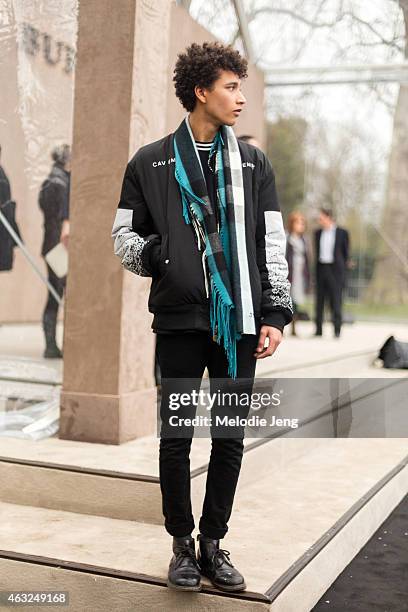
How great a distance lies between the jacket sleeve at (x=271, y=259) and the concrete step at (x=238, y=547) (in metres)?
0.87

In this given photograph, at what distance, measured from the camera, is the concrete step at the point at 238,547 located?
3.01 m

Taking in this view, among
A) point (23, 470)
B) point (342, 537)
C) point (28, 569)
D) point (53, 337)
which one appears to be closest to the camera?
point (28, 569)

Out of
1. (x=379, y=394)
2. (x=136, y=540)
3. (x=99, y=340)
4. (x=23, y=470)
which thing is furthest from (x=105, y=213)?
(x=379, y=394)

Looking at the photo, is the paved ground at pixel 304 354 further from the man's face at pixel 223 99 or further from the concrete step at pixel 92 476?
the man's face at pixel 223 99

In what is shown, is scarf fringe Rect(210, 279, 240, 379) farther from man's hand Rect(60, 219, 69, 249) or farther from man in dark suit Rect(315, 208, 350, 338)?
man in dark suit Rect(315, 208, 350, 338)

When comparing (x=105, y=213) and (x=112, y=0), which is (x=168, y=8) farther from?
(x=105, y=213)

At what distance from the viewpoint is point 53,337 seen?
541 centimetres

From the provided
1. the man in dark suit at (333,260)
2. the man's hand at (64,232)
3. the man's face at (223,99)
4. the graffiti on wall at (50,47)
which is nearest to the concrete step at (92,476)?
the man's hand at (64,232)

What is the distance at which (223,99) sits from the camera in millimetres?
2834

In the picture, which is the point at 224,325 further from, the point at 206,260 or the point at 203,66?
the point at 203,66

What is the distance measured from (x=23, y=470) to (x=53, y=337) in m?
1.48

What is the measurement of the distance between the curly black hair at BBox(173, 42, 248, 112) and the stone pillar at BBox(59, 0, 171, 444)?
1.46 meters

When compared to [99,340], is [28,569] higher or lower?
lower

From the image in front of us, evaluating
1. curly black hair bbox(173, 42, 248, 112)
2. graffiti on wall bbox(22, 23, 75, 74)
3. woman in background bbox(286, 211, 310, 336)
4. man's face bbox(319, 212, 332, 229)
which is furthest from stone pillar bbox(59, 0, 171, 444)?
woman in background bbox(286, 211, 310, 336)
